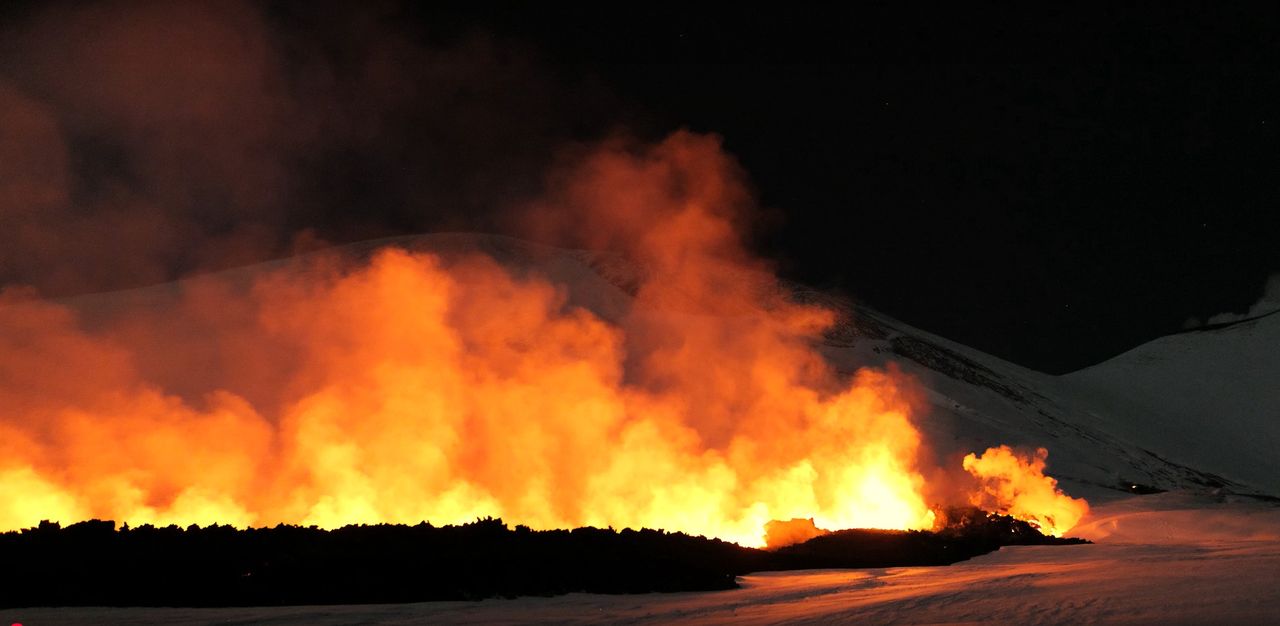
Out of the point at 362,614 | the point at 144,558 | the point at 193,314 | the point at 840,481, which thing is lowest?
the point at 362,614

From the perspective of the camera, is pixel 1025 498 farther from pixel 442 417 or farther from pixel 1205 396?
pixel 1205 396

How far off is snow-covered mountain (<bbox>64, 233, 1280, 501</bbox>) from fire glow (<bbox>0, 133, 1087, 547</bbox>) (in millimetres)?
3014

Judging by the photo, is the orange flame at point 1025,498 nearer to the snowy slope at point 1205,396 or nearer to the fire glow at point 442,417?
the fire glow at point 442,417

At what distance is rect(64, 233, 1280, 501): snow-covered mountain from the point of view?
3068 inches

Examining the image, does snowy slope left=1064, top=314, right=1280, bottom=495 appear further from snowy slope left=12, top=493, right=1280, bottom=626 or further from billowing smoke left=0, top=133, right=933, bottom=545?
snowy slope left=12, top=493, right=1280, bottom=626

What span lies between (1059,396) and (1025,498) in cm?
6871

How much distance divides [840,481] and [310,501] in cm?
1879

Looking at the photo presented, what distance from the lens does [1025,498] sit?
50.1 meters

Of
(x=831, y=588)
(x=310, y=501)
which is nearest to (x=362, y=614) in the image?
(x=831, y=588)

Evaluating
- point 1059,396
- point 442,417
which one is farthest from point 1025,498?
point 1059,396

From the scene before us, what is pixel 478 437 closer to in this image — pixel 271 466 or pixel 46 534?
pixel 271 466

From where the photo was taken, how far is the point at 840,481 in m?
38.9

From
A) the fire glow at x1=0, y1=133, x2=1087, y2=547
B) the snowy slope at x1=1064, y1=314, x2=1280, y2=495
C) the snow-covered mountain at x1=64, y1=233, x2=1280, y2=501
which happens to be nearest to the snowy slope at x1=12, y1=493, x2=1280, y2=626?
the fire glow at x1=0, y1=133, x2=1087, y2=547

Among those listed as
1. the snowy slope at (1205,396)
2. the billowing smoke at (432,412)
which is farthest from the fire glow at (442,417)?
the snowy slope at (1205,396)
